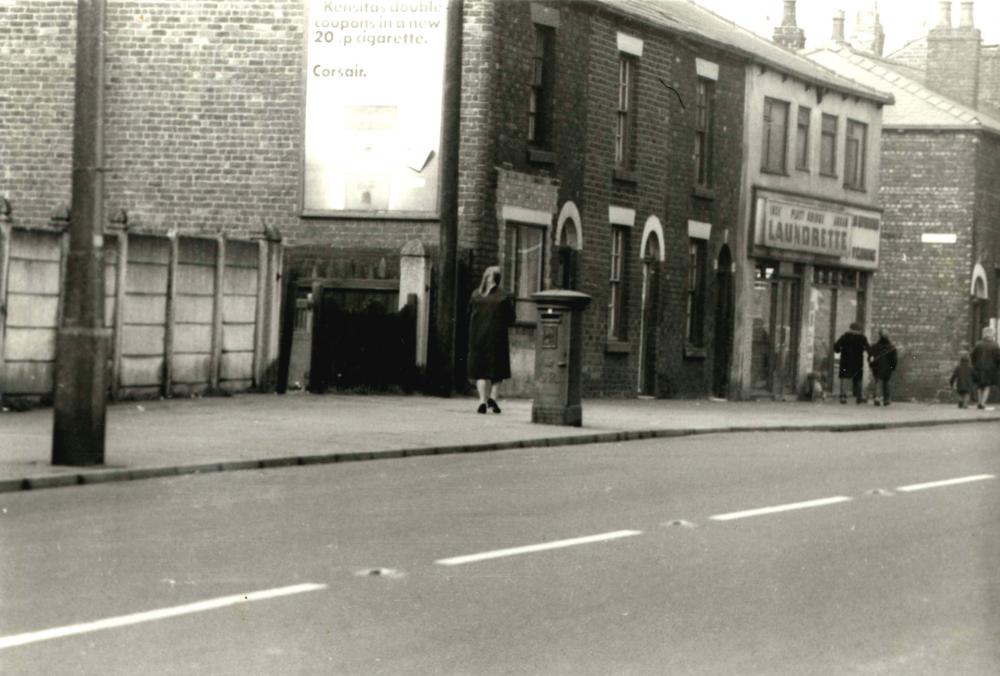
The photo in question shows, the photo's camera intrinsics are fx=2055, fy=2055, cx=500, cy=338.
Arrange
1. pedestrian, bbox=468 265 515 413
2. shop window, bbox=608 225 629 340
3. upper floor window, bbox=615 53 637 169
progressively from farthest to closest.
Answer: shop window, bbox=608 225 629 340 < upper floor window, bbox=615 53 637 169 < pedestrian, bbox=468 265 515 413

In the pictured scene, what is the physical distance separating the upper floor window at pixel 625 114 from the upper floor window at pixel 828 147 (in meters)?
10.0

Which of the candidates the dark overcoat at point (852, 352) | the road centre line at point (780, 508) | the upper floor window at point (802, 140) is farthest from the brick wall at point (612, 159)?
the road centre line at point (780, 508)

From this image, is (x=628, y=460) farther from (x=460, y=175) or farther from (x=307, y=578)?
(x=460, y=175)

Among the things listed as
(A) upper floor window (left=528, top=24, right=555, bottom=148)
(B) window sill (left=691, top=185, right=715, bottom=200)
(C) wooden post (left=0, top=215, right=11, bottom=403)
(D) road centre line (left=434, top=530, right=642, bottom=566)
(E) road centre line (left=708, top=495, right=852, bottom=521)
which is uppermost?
(A) upper floor window (left=528, top=24, right=555, bottom=148)

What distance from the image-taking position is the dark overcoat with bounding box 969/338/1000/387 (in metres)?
41.8

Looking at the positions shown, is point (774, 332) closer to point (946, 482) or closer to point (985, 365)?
point (985, 365)

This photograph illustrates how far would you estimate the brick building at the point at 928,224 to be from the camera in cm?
5106

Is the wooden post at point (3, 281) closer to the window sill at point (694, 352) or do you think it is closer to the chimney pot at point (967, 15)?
the window sill at point (694, 352)

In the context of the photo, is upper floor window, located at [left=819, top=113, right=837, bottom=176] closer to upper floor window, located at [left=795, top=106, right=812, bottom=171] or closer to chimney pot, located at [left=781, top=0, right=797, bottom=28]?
upper floor window, located at [left=795, top=106, right=812, bottom=171]

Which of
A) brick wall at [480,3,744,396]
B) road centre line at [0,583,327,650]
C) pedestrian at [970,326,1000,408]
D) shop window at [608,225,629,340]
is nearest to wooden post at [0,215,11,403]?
brick wall at [480,3,744,396]

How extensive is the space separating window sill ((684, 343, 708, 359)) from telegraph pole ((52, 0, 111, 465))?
23.3 m

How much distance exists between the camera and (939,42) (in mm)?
54000

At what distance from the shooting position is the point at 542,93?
31969 millimetres

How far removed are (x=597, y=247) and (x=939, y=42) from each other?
2328 centimetres
